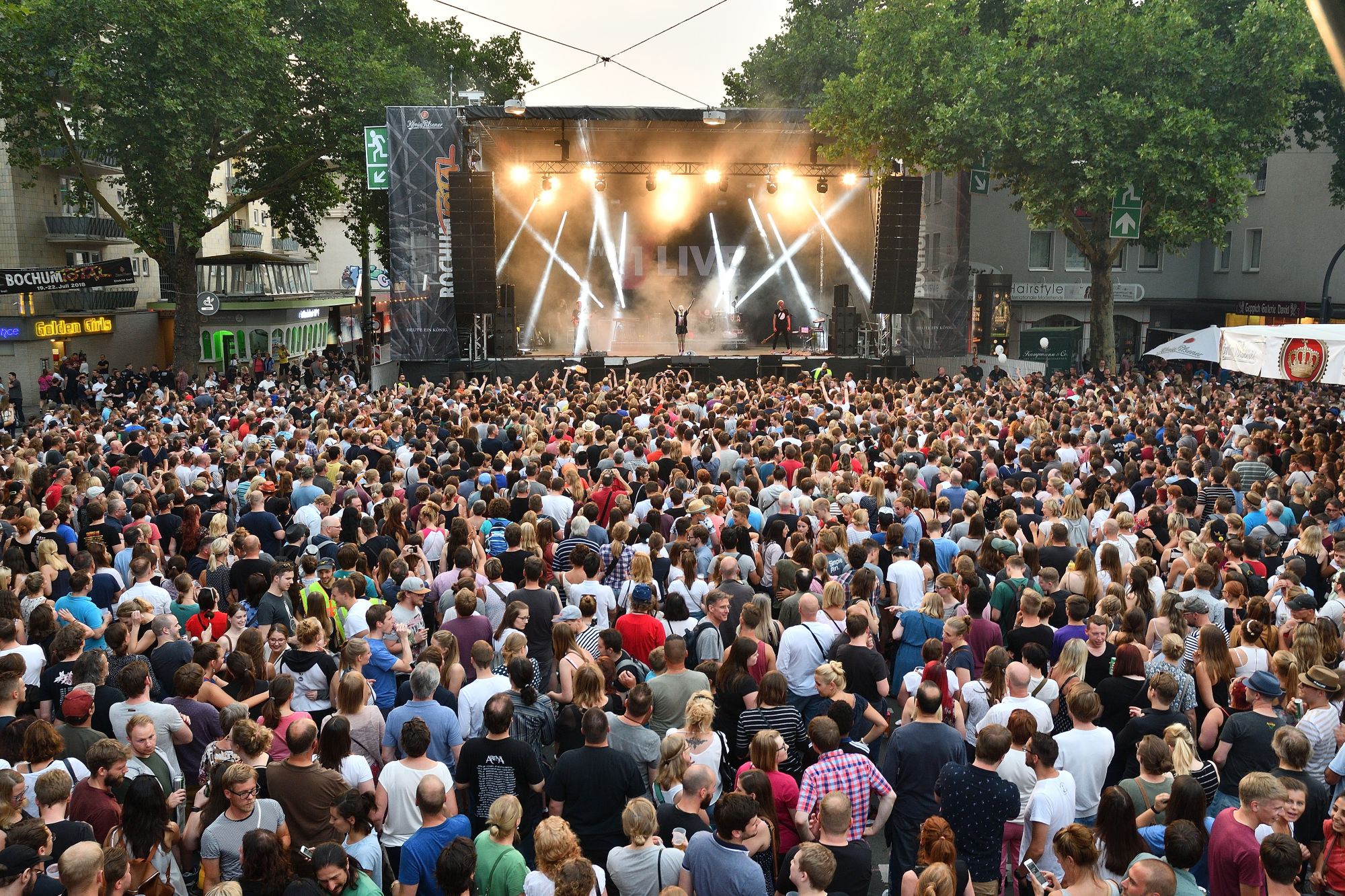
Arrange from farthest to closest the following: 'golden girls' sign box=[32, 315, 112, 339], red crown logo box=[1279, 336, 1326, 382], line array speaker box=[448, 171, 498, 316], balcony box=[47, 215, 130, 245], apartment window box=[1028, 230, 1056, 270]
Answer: apartment window box=[1028, 230, 1056, 270]
balcony box=[47, 215, 130, 245]
'golden girls' sign box=[32, 315, 112, 339]
line array speaker box=[448, 171, 498, 316]
red crown logo box=[1279, 336, 1326, 382]

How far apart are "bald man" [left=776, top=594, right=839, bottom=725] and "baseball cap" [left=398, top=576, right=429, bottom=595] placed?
214 cm

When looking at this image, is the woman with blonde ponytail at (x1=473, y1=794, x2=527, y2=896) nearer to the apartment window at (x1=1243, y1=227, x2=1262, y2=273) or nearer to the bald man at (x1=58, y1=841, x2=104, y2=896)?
the bald man at (x1=58, y1=841, x2=104, y2=896)

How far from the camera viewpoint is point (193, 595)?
22.7 ft

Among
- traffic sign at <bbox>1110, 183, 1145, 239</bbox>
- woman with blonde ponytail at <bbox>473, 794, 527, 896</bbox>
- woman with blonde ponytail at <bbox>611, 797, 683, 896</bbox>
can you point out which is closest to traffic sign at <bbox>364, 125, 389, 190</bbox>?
traffic sign at <bbox>1110, 183, 1145, 239</bbox>

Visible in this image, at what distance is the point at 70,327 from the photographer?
2936cm

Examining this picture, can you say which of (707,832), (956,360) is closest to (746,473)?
(707,832)

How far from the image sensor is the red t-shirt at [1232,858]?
4215mm

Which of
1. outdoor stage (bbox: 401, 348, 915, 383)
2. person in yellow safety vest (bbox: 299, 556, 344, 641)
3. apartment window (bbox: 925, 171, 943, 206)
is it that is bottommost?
person in yellow safety vest (bbox: 299, 556, 344, 641)

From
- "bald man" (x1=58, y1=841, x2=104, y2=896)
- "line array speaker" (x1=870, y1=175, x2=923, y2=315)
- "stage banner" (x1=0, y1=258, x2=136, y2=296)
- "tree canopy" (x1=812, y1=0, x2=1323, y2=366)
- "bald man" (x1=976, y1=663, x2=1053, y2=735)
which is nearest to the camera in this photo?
"bald man" (x1=58, y1=841, x2=104, y2=896)

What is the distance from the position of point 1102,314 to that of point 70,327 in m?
26.8

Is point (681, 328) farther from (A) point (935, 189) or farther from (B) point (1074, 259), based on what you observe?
(B) point (1074, 259)

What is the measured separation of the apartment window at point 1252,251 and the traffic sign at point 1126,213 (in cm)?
1046

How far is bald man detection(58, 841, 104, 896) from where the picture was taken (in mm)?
3719

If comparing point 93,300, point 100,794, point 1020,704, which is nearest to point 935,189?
point 93,300
